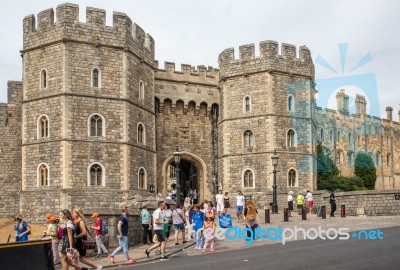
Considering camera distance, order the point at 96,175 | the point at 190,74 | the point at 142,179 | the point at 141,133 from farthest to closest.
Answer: the point at 190,74 → the point at 141,133 → the point at 142,179 → the point at 96,175

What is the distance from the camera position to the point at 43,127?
3128 centimetres

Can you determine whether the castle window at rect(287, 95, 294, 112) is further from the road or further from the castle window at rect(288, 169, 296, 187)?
the road

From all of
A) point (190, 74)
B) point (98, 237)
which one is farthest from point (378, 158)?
point (98, 237)

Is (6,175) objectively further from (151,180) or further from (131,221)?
(131,221)

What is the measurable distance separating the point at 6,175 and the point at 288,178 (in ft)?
53.1

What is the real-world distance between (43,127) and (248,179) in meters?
12.5

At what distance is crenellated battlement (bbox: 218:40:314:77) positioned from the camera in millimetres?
36562

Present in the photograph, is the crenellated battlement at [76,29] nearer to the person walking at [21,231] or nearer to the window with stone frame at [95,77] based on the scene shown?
the window with stone frame at [95,77]

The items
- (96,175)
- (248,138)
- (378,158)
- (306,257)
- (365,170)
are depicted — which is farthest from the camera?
(378,158)

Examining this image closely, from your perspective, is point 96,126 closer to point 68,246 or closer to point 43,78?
point 43,78

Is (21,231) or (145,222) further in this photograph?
(145,222)

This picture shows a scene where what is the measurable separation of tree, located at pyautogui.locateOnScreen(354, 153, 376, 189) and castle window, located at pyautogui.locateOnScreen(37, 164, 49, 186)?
3669cm

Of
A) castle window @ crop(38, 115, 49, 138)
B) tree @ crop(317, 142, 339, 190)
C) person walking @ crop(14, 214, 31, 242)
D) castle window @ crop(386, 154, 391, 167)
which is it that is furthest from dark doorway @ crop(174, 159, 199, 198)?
castle window @ crop(386, 154, 391, 167)

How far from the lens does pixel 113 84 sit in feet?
104
